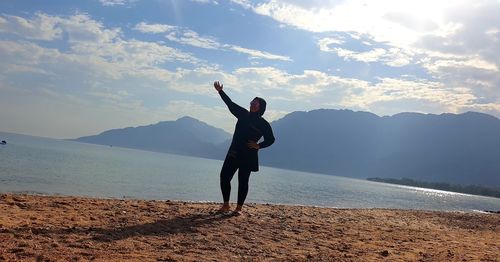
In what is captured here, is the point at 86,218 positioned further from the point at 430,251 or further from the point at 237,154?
the point at 430,251

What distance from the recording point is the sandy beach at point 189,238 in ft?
21.3

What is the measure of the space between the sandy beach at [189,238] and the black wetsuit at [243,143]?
3.11ft

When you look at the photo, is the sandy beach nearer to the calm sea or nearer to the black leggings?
the black leggings

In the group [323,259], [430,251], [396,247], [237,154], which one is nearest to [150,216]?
[237,154]

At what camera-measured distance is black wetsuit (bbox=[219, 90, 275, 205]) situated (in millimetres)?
10516

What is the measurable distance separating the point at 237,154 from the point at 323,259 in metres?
3.88

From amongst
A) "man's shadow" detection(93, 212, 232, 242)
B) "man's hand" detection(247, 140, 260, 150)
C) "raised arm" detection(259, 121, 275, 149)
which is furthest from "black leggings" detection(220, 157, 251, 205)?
"raised arm" detection(259, 121, 275, 149)

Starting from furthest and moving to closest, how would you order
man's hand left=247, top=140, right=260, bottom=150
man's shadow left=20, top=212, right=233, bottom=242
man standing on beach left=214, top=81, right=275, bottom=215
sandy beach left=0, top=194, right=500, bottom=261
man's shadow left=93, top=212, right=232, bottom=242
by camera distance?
1. man standing on beach left=214, top=81, right=275, bottom=215
2. man's hand left=247, top=140, right=260, bottom=150
3. man's shadow left=93, top=212, right=232, bottom=242
4. man's shadow left=20, top=212, right=233, bottom=242
5. sandy beach left=0, top=194, right=500, bottom=261

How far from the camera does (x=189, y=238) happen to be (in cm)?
781

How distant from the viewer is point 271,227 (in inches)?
388

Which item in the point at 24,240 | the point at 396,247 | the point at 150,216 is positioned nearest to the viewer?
the point at 24,240

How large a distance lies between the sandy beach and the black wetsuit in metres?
0.95

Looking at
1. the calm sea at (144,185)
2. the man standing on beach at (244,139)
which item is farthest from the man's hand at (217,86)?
the calm sea at (144,185)

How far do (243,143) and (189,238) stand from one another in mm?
3205
